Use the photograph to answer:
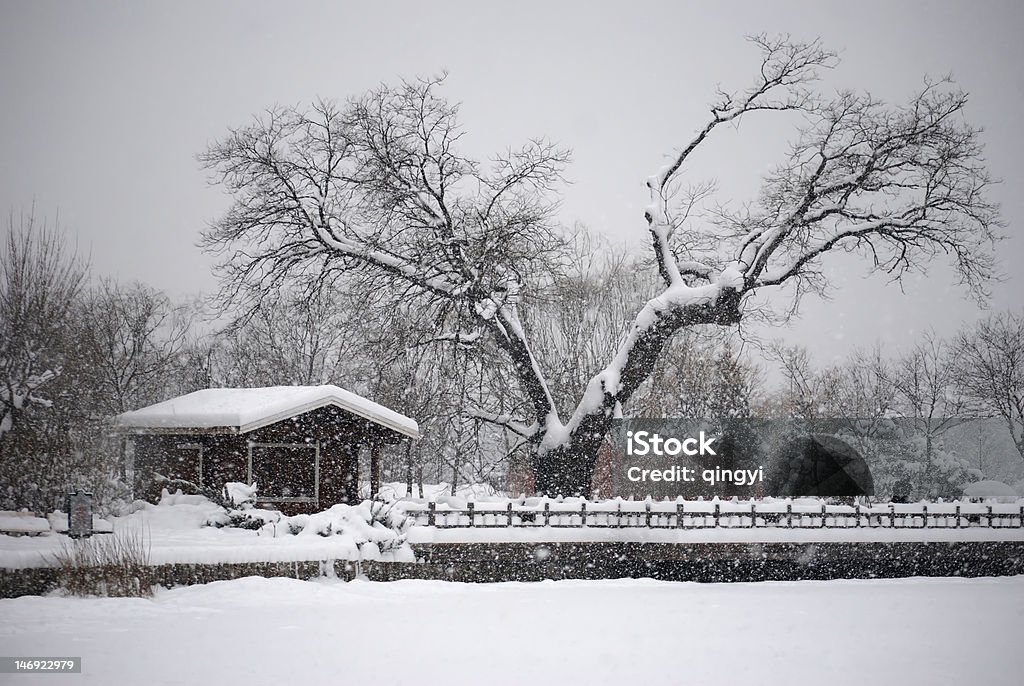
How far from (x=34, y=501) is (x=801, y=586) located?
52.3 feet

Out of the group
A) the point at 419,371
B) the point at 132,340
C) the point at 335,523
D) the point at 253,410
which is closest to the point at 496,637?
the point at 335,523

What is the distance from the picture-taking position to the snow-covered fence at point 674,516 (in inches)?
868

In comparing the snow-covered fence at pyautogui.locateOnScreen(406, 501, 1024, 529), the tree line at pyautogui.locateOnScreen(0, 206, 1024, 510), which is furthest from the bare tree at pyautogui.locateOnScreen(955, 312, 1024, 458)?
the snow-covered fence at pyautogui.locateOnScreen(406, 501, 1024, 529)

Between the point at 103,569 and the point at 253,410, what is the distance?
7.89 meters

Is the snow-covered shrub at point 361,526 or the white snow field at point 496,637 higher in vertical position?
the snow-covered shrub at point 361,526

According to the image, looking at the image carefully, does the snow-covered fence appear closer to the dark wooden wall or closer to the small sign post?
the dark wooden wall

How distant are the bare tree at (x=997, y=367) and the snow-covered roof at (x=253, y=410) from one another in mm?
30368

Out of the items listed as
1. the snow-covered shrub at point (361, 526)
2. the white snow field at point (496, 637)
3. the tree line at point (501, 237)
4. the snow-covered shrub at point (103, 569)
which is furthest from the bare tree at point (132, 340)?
the white snow field at point (496, 637)

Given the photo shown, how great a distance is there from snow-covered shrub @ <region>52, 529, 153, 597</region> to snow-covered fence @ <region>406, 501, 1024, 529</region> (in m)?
8.50

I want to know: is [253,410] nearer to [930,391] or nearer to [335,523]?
[335,523]

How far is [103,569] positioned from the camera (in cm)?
1337

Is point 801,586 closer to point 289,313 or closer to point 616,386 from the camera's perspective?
point 616,386

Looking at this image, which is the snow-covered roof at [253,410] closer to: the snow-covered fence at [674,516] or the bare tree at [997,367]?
the snow-covered fence at [674,516]

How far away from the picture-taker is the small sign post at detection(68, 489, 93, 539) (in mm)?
14866
